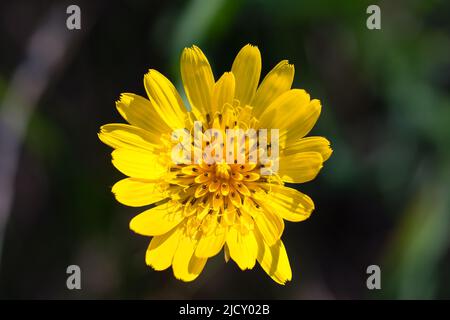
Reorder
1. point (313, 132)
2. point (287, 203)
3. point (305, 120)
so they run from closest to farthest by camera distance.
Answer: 1. point (305, 120)
2. point (287, 203)
3. point (313, 132)

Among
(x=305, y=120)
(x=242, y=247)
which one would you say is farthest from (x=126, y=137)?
(x=305, y=120)

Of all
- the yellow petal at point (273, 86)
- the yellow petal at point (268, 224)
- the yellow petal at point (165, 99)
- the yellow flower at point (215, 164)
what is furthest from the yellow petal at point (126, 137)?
the yellow petal at point (268, 224)

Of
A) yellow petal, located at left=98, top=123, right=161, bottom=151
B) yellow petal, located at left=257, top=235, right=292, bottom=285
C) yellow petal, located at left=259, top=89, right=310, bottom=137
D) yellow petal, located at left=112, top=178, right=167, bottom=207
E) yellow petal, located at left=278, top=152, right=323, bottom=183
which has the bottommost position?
yellow petal, located at left=257, top=235, right=292, bottom=285

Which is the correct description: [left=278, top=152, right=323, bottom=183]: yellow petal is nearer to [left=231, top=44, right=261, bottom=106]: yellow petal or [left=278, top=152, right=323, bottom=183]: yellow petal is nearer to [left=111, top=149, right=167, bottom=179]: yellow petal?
[left=231, top=44, right=261, bottom=106]: yellow petal

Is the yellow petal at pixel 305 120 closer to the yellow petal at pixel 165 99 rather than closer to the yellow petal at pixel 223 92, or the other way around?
the yellow petal at pixel 223 92

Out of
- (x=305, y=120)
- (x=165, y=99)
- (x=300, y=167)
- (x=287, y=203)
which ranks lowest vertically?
(x=287, y=203)

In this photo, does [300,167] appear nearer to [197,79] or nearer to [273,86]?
[273,86]

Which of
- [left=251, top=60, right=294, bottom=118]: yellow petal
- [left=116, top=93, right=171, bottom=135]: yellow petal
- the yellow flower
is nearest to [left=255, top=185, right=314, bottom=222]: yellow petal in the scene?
the yellow flower

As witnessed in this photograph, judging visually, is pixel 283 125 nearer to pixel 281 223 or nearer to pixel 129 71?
pixel 281 223
